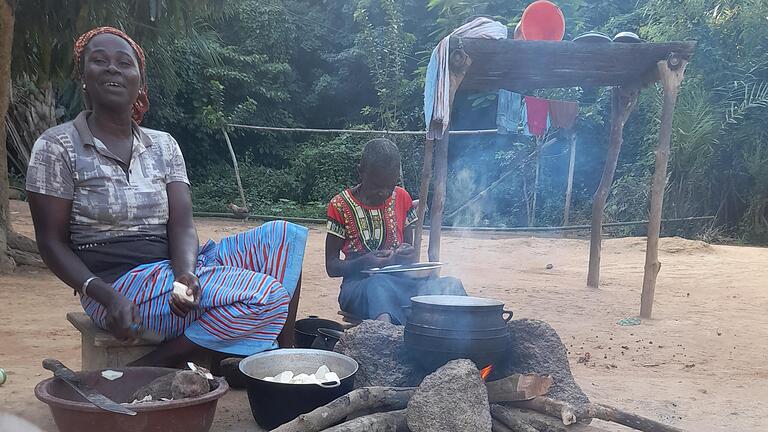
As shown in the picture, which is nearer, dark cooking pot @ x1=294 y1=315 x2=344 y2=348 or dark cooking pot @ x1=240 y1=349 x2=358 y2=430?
dark cooking pot @ x1=240 y1=349 x2=358 y2=430

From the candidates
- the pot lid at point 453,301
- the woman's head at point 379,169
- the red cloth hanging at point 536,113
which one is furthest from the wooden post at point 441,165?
the red cloth hanging at point 536,113

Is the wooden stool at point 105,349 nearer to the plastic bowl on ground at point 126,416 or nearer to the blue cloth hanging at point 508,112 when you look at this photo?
the plastic bowl on ground at point 126,416

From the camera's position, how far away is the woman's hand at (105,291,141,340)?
2.29 m

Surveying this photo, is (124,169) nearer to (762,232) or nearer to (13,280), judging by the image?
(13,280)

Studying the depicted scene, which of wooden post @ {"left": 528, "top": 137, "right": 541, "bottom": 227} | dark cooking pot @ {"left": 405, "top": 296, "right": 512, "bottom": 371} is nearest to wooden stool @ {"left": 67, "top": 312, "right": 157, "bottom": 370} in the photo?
dark cooking pot @ {"left": 405, "top": 296, "right": 512, "bottom": 371}

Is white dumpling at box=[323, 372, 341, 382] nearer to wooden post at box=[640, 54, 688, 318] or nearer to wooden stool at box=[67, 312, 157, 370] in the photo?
wooden stool at box=[67, 312, 157, 370]

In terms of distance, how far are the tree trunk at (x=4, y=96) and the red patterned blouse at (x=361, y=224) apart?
12.6 feet

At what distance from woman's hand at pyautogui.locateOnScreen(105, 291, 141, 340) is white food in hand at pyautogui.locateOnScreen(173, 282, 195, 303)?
15cm

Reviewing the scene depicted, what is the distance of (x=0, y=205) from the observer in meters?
6.06

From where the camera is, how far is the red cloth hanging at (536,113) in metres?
7.82

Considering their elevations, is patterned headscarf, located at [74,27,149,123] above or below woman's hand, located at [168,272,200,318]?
above

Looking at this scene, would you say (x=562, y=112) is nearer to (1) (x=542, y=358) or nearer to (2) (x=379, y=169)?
(2) (x=379, y=169)

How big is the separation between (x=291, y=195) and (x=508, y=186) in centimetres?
580

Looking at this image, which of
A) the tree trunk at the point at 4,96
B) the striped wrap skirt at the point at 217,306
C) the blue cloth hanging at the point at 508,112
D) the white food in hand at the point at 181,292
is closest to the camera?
the white food in hand at the point at 181,292
